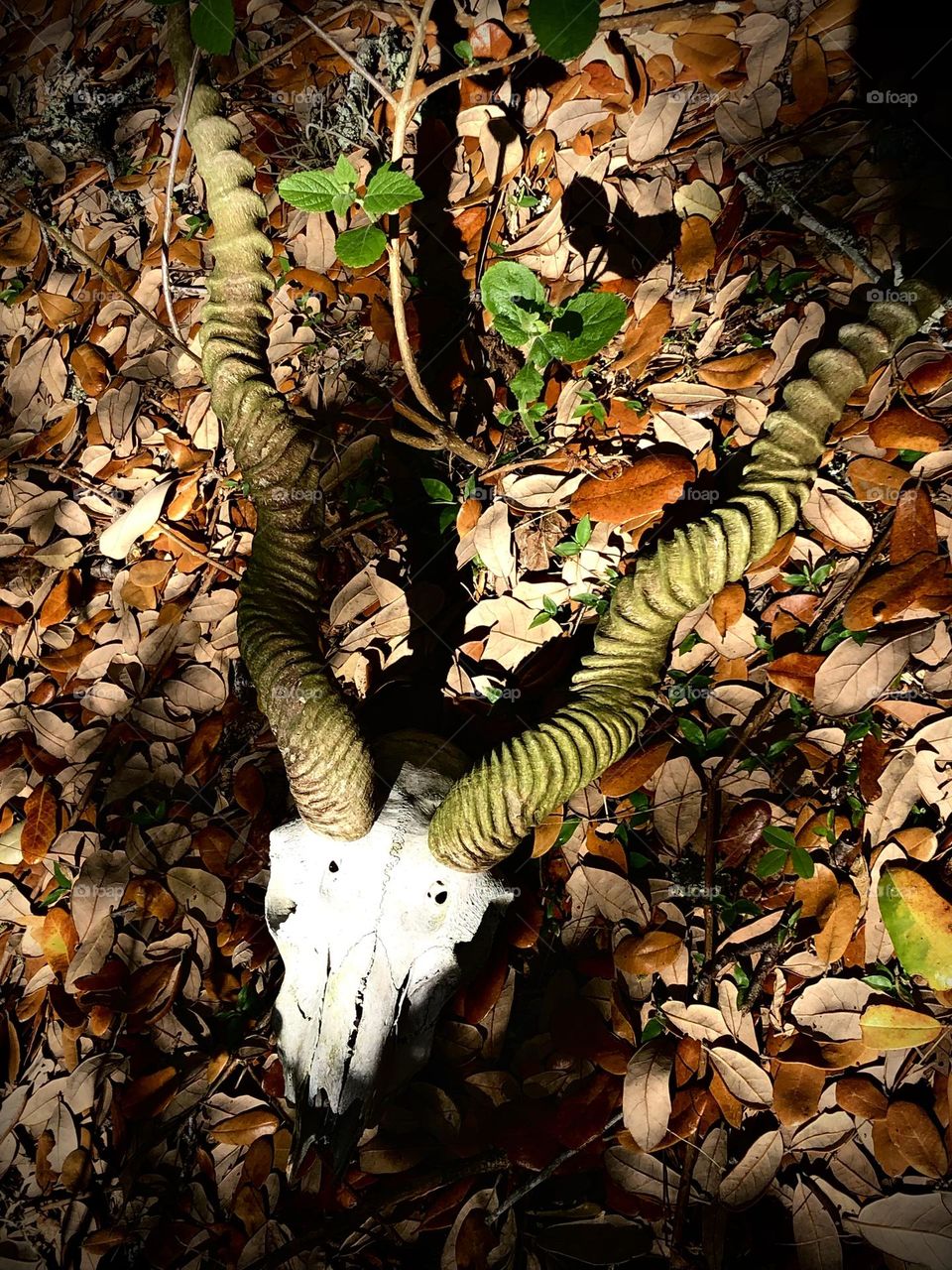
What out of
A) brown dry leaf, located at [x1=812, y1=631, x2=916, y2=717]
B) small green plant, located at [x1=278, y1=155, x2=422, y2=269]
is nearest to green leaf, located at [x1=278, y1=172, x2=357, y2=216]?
small green plant, located at [x1=278, y1=155, x2=422, y2=269]

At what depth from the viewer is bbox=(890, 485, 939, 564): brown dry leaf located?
7.30 ft

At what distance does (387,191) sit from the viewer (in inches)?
82.4

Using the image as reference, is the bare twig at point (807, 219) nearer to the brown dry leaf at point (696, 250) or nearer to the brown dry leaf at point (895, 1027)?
the brown dry leaf at point (696, 250)

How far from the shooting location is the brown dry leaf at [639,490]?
2521mm

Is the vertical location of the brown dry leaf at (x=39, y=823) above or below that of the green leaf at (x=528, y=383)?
below

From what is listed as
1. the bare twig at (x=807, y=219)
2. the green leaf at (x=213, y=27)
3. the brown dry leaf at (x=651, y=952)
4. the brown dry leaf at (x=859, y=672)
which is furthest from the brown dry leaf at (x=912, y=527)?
the green leaf at (x=213, y=27)

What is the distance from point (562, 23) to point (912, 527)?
1.66 m

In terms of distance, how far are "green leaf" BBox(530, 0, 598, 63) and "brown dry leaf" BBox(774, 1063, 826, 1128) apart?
275 cm

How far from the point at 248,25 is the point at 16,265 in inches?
61.4

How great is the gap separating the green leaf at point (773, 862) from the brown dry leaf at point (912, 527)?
92cm

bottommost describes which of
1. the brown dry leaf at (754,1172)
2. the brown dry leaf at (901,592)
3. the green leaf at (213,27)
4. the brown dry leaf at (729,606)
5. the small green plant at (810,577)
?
the brown dry leaf at (754,1172)

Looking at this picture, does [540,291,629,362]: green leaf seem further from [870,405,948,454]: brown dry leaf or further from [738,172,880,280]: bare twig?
[870,405,948,454]: brown dry leaf

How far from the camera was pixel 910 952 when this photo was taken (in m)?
2.06

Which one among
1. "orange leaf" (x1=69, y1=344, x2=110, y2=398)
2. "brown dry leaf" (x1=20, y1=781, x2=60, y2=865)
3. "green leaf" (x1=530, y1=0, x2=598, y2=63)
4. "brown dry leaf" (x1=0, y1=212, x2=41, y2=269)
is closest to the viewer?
"green leaf" (x1=530, y1=0, x2=598, y2=63)
